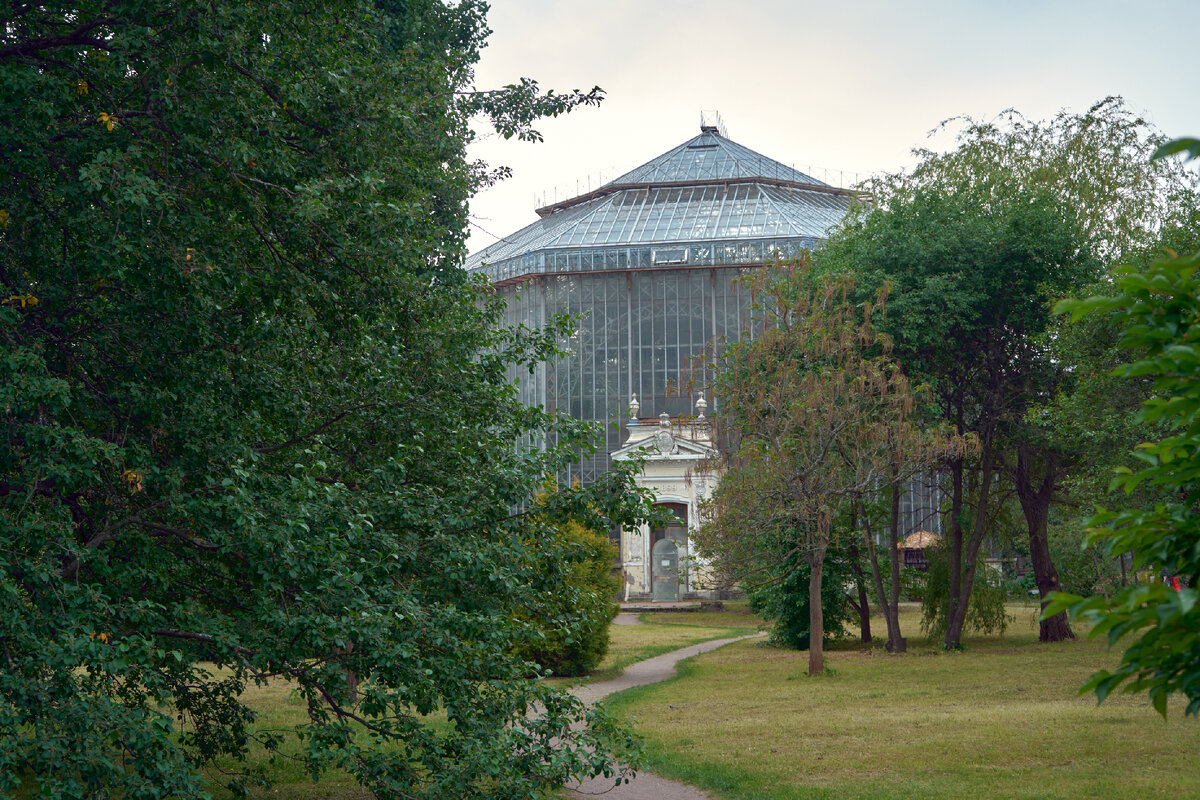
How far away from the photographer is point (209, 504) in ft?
23.2

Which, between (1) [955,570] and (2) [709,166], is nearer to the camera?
(1) [955,570]

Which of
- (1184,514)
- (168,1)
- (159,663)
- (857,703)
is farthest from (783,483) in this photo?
(1184,514)

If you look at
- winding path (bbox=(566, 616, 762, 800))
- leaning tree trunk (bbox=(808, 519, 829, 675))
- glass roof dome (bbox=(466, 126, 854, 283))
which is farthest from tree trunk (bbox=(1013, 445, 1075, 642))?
glass roof dome (bbox=(466, 126, 854, 283))

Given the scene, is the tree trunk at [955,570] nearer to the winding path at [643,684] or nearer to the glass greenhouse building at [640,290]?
the winding path at [643,684]

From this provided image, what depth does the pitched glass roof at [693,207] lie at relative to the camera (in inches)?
2114

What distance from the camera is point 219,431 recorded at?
7.86 metres

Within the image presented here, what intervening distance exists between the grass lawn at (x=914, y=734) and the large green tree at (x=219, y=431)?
374 cm

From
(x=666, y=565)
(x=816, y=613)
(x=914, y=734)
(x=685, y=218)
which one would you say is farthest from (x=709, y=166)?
(x=914, y=734)

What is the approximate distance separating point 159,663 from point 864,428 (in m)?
14.6

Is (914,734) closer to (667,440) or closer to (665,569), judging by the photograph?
(667,440)

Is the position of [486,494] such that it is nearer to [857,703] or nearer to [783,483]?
[857,703]

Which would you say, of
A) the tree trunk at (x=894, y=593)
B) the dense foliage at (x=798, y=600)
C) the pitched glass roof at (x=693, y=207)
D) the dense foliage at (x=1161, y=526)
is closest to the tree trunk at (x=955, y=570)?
the tree trunk at (x=894, y=593)

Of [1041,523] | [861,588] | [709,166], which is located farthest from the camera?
[709,166]

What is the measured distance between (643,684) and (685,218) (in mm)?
38029
